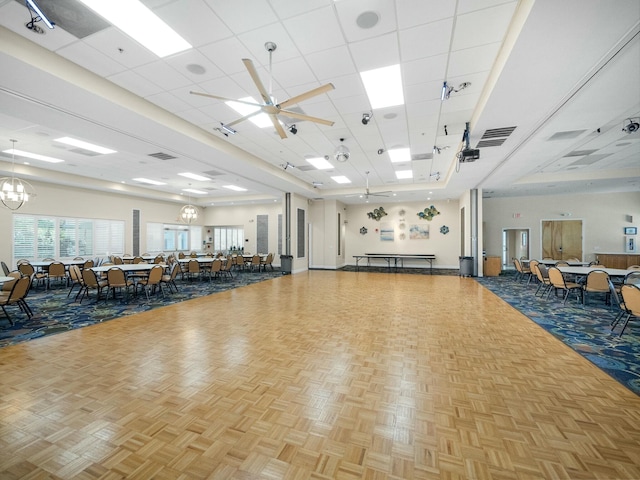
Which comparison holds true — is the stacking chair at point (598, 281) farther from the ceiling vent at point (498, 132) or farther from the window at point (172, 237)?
the window at point (172, 237)

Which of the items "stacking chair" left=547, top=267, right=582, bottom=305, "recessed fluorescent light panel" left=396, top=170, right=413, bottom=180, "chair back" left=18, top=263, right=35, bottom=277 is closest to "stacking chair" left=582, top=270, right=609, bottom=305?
"stacking chair" left=547, top=267, right=582, bottom=305

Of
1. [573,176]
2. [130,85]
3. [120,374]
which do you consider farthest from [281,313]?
[573,176]

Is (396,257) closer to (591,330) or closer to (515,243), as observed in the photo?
(515,243)

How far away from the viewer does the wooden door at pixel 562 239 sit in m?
11.8

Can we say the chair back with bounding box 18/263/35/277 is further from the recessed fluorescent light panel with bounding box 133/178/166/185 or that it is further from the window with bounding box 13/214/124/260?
the recessed fluorescent light panel with bounding box 133/178/166/185

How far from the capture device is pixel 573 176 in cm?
927

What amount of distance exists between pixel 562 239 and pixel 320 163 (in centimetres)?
1156

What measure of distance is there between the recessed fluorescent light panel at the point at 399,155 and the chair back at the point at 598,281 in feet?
15.3

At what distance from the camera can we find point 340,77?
3936 mm

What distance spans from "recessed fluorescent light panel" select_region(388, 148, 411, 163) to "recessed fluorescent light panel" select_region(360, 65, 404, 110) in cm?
252

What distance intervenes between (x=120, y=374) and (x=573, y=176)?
13.0 meters

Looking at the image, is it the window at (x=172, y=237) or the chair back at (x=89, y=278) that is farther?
the window at (x=172, y=237)

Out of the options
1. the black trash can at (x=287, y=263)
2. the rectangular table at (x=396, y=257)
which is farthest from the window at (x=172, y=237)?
the rectangular table at (x=396, y=257)

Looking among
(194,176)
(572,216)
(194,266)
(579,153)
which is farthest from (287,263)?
(572,216)
